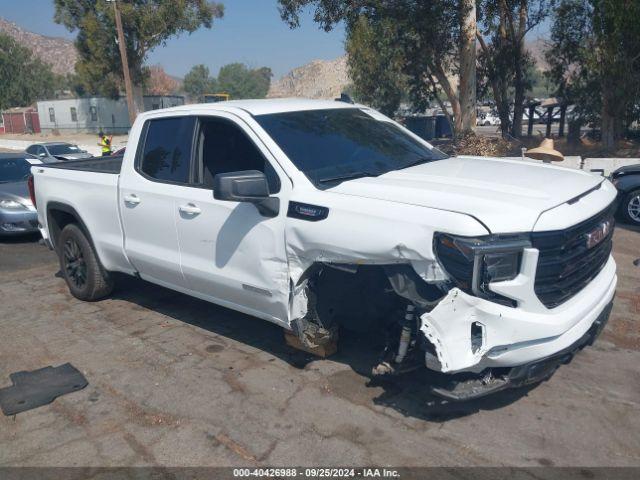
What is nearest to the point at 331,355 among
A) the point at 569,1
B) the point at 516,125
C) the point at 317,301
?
the point at 317,301

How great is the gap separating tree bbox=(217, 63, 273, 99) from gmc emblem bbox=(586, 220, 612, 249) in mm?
93917

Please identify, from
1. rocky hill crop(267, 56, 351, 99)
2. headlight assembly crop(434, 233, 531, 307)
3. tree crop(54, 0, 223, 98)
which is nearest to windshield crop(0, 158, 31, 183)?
headlight assembly crop(434, 233, 531, 307)

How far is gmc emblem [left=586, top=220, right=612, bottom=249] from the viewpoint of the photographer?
3.60 meters

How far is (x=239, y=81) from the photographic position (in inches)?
4176

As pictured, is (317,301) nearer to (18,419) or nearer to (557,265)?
(557,265)

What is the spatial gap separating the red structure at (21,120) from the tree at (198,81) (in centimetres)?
4490

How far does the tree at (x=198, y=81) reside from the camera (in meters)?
110

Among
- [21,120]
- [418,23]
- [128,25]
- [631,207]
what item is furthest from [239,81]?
[631,207]

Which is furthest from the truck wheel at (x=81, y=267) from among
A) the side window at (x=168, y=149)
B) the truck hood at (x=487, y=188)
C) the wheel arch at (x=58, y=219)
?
the truck hood at (x=487, y=188)

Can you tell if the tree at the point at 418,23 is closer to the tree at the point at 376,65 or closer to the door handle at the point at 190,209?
the tree at the point at 376,65

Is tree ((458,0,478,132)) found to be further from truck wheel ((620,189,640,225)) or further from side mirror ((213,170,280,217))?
side mirror ((213,170,280,217))

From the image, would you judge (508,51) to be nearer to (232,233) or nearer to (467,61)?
(467,61)

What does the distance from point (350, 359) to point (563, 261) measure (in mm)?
1815

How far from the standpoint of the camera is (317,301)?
13.6ft
